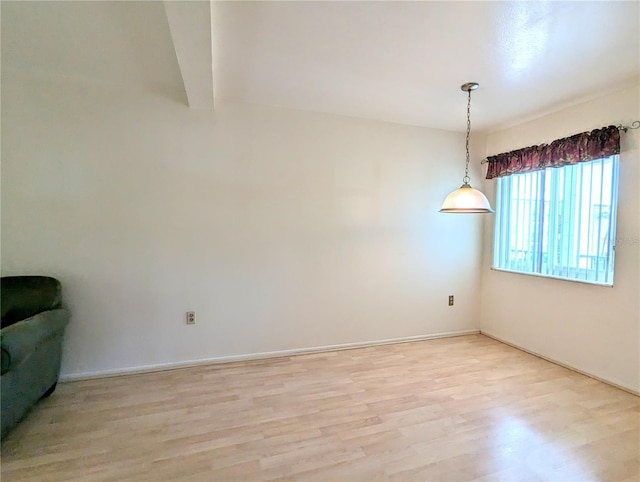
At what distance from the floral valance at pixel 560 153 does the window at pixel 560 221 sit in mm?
93

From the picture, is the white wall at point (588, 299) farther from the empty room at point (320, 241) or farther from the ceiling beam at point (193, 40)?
the ceiling beam at point (193, 40)

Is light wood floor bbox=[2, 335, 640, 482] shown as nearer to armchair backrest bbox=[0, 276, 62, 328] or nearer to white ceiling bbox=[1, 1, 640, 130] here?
armchair backrest bbox=[0, 276, 62, 328]

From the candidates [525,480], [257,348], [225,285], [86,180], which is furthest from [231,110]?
[525,480]

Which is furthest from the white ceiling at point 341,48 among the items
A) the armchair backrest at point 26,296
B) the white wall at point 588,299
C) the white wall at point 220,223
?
the armchair backrest at point 26,296

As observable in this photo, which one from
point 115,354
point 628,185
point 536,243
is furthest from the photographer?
point 536,243

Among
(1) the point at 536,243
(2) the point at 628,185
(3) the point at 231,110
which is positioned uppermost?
(3) the point at 231,110

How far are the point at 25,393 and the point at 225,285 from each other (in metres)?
1.54

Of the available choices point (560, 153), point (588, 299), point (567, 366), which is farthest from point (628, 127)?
point (567, 366)

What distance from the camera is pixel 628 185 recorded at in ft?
8.71

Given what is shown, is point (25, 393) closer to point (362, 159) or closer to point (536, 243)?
point (362, 159)

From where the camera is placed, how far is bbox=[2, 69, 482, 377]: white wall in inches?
105

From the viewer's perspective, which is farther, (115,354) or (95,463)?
(115,354)

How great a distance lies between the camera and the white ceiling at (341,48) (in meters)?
1.81

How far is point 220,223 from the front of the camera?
3092mm
